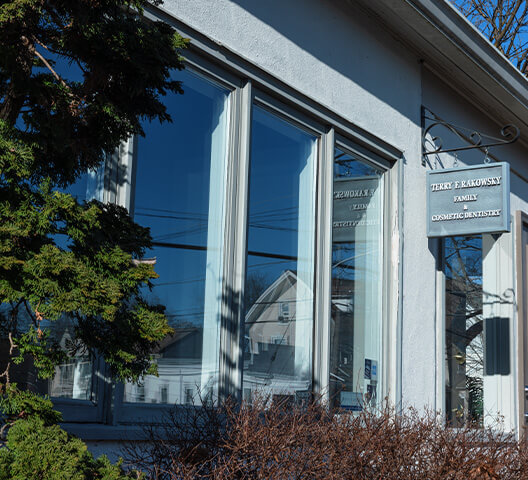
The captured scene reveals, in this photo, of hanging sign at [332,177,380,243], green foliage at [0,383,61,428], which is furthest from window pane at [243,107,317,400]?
green foliage at [0,383,61,428]

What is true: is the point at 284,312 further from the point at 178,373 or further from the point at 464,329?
the point at 464,329

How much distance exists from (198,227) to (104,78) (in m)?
2.52

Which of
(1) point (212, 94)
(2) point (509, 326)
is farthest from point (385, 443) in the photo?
(2) point (509, 326)

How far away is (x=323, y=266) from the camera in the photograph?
638cm

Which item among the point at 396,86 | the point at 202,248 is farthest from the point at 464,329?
the point at 202,248

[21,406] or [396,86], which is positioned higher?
[396,86]

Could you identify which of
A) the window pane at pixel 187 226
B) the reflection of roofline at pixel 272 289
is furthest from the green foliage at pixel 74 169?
the reflection of roofline at pixel 272 289

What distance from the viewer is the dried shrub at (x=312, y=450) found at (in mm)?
3451

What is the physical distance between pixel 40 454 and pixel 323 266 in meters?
4.20

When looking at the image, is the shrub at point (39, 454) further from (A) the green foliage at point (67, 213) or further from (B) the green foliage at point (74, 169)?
(B) the green foliage at point (74, 169)

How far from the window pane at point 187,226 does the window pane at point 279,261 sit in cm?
39

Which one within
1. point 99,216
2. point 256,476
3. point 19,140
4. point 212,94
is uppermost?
point 212,94

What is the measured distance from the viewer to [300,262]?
20.5 feet

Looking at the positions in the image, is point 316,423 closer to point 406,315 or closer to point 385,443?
point 385,443
